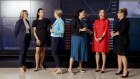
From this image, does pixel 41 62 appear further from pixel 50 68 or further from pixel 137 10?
pixel 137 10

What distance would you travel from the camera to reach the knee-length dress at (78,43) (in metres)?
6.73

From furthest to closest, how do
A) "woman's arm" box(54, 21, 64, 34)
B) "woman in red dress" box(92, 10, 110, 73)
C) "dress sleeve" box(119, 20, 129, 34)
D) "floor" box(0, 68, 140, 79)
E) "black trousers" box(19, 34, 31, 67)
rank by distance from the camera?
"black trousers" box(19, 34, 31, 67)
"woman in red dress" box(92, 10, 110, 73)
"woman's arm" box(54, 21, 64, 34)
"floor" box(0, 68, 140, 79)
"dress sleeve" box(119, 20, 129, 34)

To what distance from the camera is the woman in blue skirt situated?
22.0ft

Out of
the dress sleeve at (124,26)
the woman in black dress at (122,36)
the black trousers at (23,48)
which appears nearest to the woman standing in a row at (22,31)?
the black trousers at (23,48)

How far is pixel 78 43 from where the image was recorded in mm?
6836

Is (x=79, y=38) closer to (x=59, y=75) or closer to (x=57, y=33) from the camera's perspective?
(x=57, y=33)

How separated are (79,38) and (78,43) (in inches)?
4.6

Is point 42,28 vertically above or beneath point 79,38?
above

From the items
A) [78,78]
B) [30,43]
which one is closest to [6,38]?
[30,43]

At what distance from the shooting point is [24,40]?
6.96 metres

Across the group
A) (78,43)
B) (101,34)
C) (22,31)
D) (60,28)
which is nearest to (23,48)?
(22,31)

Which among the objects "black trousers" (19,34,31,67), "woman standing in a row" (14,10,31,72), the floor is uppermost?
"woman standing in a row" (14,10,31,72)

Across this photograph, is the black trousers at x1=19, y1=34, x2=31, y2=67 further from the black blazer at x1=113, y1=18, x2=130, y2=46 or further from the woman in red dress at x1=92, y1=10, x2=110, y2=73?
the black blazer at x1=113, y1=18, x2=130, y2=46

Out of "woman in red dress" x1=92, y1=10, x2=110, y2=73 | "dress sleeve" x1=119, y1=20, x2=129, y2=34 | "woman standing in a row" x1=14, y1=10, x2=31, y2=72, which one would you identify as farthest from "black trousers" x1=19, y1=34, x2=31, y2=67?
→ "dress sleeve" x1=119, y1=20, x2=129, y2=34
